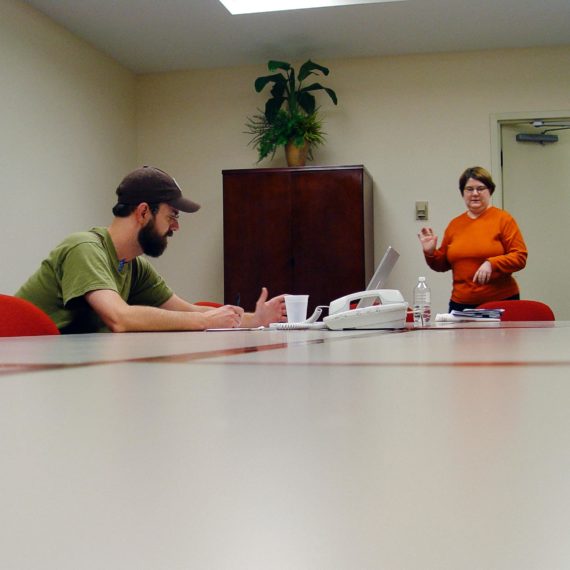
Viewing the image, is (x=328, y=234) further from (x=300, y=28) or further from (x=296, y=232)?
(x=300, y=28)

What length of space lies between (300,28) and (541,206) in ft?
7.46

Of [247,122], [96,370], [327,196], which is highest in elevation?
[247,122]

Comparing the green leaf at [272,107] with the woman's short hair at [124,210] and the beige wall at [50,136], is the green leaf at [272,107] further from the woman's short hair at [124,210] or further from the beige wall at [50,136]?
the woman's short hair at [124,210]

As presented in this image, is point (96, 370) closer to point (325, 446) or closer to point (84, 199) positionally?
point (325, 446)

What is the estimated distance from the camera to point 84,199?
5324 millimetres

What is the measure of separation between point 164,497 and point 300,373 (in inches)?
7.4

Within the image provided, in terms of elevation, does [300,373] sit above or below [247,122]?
below

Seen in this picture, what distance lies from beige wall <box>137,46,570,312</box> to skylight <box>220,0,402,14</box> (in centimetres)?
107

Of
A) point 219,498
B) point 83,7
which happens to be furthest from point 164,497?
point 83,7

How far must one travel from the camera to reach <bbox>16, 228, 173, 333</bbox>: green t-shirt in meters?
2.17

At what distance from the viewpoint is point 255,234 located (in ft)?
17.5

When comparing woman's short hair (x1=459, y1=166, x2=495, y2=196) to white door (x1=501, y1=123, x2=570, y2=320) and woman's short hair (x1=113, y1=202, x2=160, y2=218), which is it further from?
woman's short hair (x1=113, y1=202, x2=160, y2=218)

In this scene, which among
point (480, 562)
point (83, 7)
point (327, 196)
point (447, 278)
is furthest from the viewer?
point (447, 278)

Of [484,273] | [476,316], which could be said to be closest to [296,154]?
[484,273]
